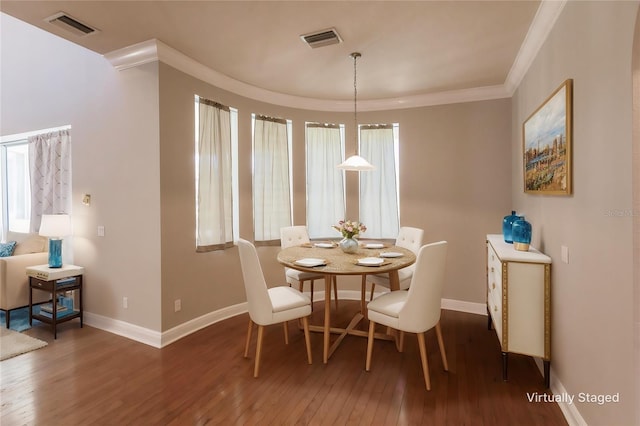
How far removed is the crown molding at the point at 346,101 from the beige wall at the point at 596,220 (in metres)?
0.20

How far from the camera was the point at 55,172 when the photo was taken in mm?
4098

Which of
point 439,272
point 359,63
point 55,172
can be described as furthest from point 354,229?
point 55,172

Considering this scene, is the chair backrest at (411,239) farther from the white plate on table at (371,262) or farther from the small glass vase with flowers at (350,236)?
the white plate on table at (371,262)

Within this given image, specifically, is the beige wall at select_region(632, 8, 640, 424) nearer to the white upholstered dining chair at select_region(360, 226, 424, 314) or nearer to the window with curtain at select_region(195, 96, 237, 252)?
the white upholstered dining chair at select_region(360, 226, 424, 314)

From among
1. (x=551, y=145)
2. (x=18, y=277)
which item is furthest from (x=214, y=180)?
(x=551, y=145)

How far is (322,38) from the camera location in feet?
9.28

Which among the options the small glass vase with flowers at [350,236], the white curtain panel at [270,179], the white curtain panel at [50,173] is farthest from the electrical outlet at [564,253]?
the white curtain panel at [50,173]

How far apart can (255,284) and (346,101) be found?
3090 mm

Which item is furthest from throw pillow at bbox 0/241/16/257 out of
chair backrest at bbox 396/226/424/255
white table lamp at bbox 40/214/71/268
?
chair backrest at bbox 396/226/424/255

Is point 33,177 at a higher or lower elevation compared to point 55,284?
higher

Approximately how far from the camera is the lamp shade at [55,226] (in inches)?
137

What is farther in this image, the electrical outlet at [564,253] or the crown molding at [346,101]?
the crown molding at [346,101]

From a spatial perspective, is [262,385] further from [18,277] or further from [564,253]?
[18,277]

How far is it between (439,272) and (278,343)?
1.70 meters
